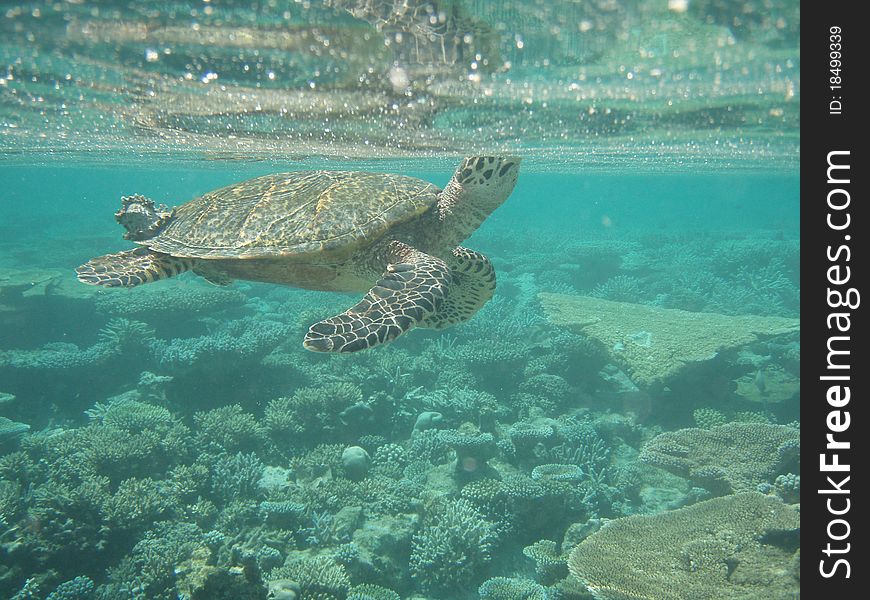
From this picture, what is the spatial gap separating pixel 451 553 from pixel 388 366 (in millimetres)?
5099

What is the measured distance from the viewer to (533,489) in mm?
6305

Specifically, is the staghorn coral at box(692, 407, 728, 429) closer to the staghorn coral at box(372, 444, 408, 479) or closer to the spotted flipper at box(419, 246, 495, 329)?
the spotted flipper at box(419, 246, 495, 329)

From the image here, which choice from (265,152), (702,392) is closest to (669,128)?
(702,392)

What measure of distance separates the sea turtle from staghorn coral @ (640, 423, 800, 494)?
12.3ft

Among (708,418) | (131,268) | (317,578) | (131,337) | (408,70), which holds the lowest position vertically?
(708,418)

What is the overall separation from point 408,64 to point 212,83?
382cm

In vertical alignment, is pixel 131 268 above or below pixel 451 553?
above

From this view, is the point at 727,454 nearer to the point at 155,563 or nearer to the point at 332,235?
the point at 332,235

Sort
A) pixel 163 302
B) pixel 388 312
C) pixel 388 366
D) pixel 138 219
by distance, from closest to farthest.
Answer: pixel 388 312 < pixel 138 219 < pixel 388 366 < pixel 163 302

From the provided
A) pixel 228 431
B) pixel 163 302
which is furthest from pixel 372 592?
pixel 163 302

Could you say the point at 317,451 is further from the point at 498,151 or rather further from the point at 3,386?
the point at 498,151

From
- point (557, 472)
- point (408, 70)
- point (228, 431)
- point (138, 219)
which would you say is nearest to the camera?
point (138, 219)

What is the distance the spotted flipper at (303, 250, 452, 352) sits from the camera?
3916 mm

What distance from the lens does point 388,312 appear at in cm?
428
